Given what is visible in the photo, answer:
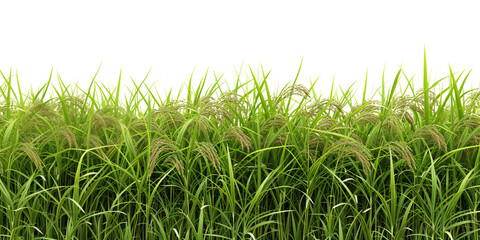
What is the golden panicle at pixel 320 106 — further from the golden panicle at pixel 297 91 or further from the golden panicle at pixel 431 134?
the golden panicle at pixel 431 134

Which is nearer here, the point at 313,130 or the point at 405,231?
the point at 313,130

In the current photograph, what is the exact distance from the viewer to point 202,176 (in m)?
3.60

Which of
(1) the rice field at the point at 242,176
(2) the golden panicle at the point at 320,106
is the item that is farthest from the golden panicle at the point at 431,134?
(2) the golden panicle at the point at 320,106

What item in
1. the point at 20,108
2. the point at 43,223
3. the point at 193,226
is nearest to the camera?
the point at 193,226

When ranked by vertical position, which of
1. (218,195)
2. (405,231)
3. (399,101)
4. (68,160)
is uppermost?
(399,101)

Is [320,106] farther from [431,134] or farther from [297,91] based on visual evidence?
[431,134]

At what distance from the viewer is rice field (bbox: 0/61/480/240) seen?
11.3ft

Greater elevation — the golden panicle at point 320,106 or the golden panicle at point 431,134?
the golden panicle at point 320,106

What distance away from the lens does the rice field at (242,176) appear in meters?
3.45

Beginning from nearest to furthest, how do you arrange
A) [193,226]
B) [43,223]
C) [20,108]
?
[193,226]
[43,223]
[20,108]

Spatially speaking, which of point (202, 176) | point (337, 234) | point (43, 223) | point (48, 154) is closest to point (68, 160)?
point (48, 154)

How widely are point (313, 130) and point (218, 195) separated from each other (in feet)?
2.98

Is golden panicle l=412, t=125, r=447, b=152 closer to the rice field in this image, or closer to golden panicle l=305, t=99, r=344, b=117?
the rice field

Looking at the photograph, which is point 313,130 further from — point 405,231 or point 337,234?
point 405,231
